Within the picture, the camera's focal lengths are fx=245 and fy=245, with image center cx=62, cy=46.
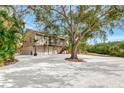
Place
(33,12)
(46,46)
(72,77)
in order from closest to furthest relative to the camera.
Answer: (72,77) < (33,12) < (46,46)

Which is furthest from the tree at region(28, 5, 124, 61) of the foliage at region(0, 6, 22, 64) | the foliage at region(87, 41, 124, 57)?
the foliage at region(87, 41, 124, 57)

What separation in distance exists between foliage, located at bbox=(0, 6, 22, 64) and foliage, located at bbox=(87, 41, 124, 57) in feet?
17.1

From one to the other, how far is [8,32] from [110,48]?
742 cm

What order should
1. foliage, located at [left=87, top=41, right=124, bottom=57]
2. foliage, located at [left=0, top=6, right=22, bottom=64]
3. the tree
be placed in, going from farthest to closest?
foliage, located at [left=87, top=41, right=124, bottom=57]
the tree
foliage, located at [left=0, top=6, right=22, bottom=64]

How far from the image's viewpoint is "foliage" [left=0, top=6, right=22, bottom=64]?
688cm

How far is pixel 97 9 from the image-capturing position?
783cm

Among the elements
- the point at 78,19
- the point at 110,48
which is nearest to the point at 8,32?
the point at 78,19

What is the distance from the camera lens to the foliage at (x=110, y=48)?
12438 mm

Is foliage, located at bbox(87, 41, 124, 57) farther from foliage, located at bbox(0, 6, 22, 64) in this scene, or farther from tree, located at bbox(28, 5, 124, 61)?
foliage, located at bbox(0, 6, 22, 64)

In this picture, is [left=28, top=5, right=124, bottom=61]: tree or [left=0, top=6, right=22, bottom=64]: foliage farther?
[left=28, top=5, right=124, bottom=61]: tree

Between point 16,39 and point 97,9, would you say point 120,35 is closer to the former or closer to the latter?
point 97,9

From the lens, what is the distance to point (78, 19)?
859 cm

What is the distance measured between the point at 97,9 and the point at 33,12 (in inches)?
80.9
